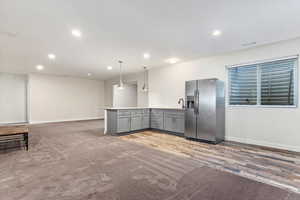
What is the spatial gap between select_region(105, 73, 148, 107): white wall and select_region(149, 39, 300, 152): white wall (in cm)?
199

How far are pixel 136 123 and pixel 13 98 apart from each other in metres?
7.26

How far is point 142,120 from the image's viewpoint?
600 cm

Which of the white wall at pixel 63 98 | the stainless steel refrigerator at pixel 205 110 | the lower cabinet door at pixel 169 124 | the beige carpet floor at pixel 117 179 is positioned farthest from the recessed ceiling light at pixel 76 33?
the white wall at pixel 63 98

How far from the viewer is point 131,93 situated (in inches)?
349

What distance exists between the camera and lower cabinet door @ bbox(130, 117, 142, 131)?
5623 mm

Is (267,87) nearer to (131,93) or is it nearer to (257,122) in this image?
(257,122)

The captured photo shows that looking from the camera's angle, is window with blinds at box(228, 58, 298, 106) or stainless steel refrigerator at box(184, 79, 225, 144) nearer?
window with blinds at box(228, 58, 298, 106)

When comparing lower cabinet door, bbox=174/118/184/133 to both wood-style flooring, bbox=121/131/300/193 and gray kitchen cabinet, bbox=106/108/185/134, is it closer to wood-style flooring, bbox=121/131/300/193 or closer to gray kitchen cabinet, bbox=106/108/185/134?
gray kitchen cabinet, bbox=106/108/185/134

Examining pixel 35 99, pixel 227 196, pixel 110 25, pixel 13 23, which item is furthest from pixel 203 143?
pixel 35 99

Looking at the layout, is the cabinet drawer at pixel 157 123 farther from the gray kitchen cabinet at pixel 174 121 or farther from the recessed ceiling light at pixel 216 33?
the recessed ceiling light at pixel 216 33

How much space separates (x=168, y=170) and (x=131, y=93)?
663 cm

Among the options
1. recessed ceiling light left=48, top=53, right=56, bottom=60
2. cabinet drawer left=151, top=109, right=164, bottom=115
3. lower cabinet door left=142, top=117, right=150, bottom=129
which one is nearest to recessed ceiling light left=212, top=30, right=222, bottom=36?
cabinet drawer left=151, top=109, right=164, bottom=115

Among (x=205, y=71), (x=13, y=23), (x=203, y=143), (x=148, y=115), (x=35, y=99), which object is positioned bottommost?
(x=203, y=143)

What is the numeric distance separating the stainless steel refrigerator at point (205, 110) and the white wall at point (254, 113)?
42 centimetres
